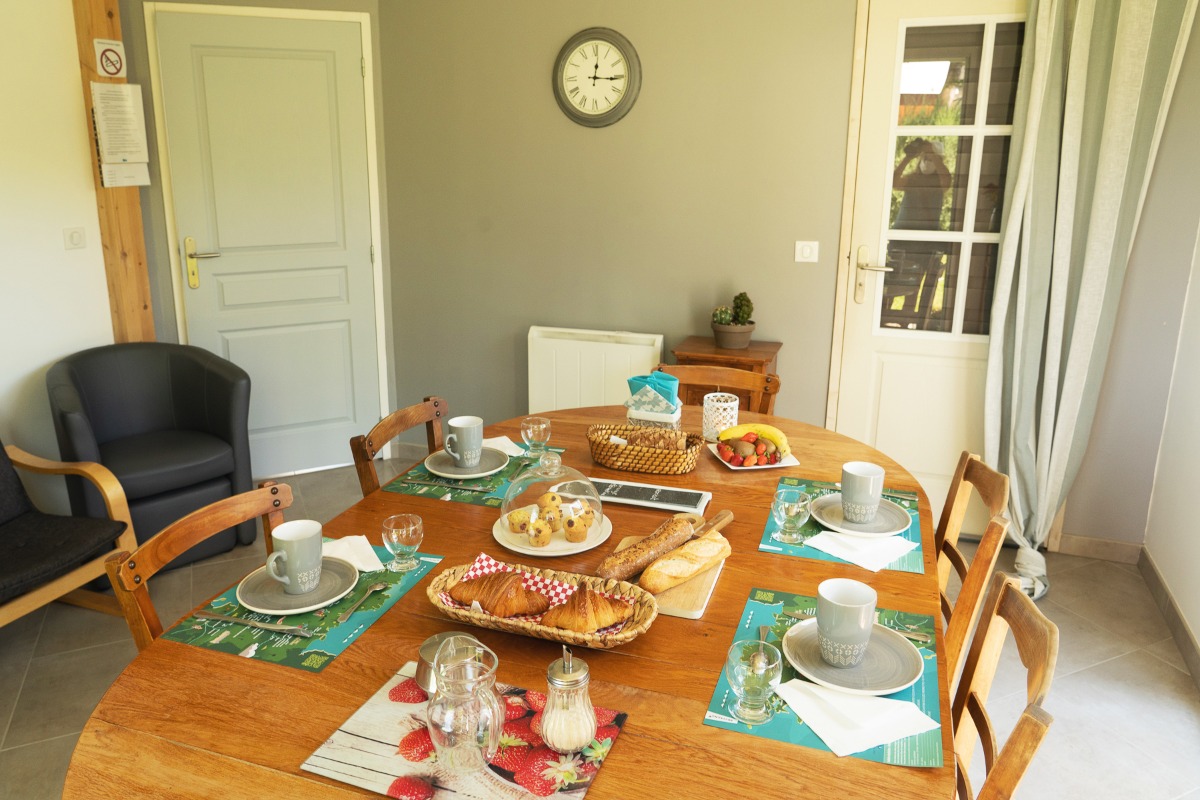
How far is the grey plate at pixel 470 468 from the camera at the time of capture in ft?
6.98

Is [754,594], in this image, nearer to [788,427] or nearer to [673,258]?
[788,427]

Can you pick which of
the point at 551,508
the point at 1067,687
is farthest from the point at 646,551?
the point at 1067,687

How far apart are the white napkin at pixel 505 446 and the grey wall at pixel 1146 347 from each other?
2479 mm

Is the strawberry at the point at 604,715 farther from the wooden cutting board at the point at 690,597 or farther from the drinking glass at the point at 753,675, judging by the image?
the wooden cutting board at the point at 690,597

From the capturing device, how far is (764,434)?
2.29 m

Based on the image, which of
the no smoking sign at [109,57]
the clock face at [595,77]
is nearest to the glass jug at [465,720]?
the clock face at [595,77]

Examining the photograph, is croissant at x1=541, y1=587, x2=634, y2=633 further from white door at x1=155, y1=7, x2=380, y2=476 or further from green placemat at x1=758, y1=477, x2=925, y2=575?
white door at x1=155, y1=7, x2=380, y2=476

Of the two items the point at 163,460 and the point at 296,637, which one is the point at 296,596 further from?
the point at 163,460

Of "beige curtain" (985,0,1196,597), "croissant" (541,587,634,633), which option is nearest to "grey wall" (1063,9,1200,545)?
"beige curtain" (985,0,1196,597)

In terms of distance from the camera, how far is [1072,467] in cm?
349

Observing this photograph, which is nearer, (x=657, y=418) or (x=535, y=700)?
(x=535, y=700)

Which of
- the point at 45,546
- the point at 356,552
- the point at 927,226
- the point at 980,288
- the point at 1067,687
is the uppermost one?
the point at 927,226

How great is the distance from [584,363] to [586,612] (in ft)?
9.22

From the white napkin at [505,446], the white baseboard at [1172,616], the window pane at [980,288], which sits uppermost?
the window pane at [980,288]
